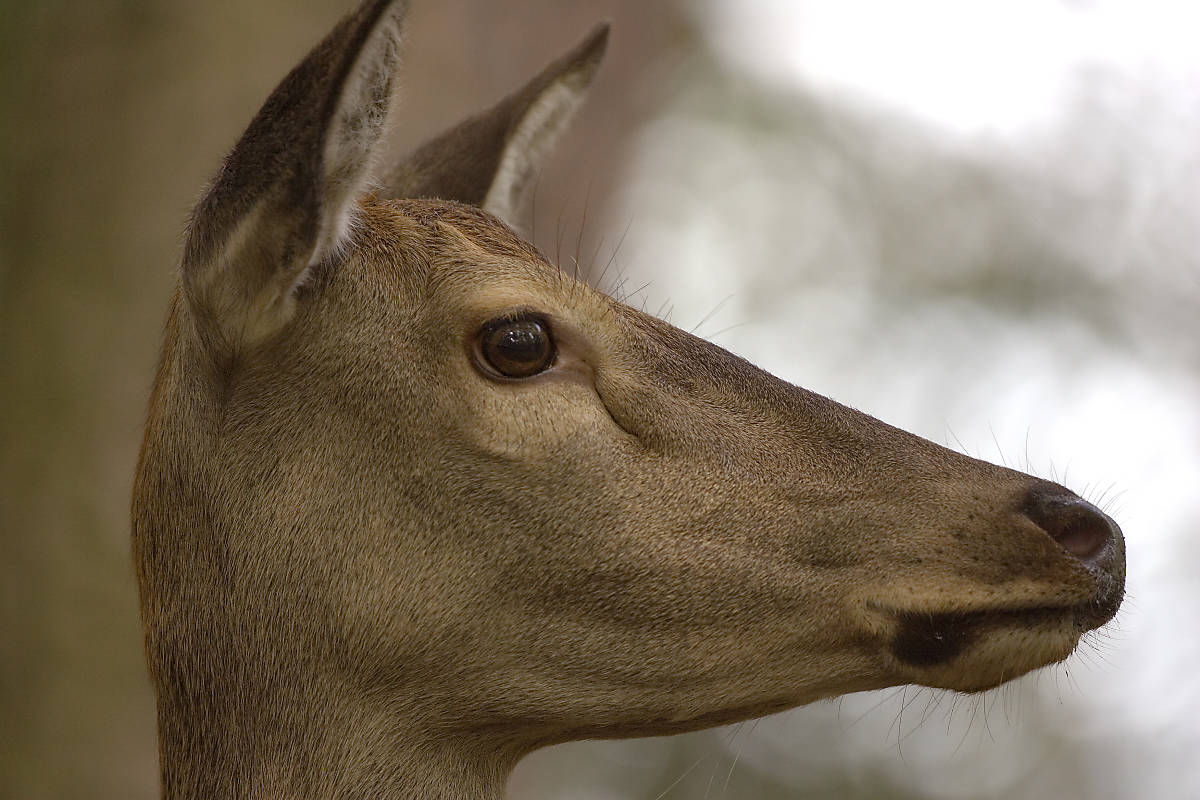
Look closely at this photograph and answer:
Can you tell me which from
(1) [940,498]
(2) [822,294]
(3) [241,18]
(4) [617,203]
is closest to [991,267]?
(2) [822,294]

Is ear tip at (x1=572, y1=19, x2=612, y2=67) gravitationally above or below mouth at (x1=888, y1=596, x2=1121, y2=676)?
above

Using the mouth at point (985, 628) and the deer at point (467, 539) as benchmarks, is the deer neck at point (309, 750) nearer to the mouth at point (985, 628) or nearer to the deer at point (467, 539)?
the deer at point (467, 539)

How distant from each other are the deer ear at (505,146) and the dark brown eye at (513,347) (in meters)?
1.27

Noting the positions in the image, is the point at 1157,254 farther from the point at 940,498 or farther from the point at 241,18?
the point at 940,498

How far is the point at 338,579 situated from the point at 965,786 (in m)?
8.60

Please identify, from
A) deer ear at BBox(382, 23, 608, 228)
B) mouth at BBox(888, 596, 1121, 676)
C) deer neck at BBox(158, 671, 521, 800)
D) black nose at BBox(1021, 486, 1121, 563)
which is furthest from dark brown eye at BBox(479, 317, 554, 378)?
deer ear at BBox(382, 23, 608, 228)

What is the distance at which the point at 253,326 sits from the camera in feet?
10.1

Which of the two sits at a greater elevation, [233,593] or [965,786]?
[965,786]

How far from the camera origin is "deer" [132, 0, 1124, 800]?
9.94 feet

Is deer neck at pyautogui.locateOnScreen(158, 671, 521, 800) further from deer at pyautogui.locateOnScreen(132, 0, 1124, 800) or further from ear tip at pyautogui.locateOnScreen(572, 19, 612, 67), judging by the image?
ear tip at pyautogui.locateOnScreen(572, 19, 612, 67)

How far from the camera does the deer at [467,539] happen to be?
3029 mm

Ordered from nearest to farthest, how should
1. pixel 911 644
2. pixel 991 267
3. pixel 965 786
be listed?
pixel 911 644, pixel 965 786, pixel 991 267

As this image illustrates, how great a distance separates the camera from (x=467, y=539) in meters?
3.07

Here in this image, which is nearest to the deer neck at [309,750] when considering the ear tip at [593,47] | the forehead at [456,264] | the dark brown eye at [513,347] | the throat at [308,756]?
the throat at [308,756]
